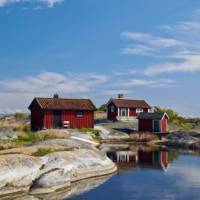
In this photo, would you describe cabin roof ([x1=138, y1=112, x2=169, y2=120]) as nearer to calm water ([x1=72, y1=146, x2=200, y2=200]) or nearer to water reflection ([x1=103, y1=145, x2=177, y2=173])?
water reflection ([x1=103, y1=145, x2=177, y2=173])

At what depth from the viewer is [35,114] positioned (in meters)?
59.4

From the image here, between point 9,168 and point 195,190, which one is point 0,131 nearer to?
point 9,168

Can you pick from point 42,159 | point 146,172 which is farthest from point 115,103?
point 42,159

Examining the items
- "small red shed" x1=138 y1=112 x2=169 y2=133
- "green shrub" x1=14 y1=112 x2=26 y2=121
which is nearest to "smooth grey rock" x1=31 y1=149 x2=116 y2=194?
"small red shed" x1=138 y1=112 x2=169 y2=133

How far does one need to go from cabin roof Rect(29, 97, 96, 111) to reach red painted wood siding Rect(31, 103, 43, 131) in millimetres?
838

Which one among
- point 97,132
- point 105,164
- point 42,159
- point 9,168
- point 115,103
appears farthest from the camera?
point 115,103

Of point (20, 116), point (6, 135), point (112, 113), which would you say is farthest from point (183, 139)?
point (20, 116)

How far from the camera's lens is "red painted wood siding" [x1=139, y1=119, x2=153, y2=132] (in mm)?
64125

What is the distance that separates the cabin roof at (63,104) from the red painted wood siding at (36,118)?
2.75 ft

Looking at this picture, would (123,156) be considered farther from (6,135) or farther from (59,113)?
(59,113)

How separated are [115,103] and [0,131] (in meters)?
38.6

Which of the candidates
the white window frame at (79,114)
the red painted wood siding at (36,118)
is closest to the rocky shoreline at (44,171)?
the red painted wood siding at (36,118)

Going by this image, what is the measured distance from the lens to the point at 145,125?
6462 cm

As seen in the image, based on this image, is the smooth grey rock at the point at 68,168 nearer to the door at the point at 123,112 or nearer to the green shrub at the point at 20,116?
the door at the point at 123,112
